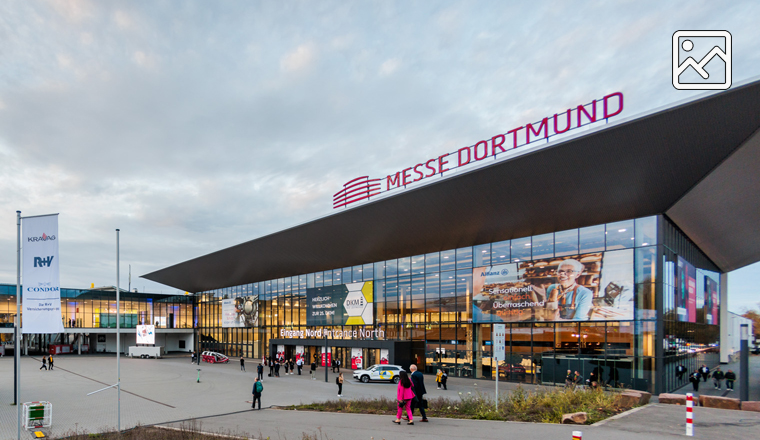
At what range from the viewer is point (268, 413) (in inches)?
754

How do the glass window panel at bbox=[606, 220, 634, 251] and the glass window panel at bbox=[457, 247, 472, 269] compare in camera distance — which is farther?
the glass window panel at bbox=[457, 247, 472, 269]

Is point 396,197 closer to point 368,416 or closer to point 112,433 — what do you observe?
point 368,416

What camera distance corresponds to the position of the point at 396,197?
30672mm

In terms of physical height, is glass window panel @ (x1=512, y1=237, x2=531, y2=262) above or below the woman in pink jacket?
above

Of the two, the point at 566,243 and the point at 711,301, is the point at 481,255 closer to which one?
the point at 566,243

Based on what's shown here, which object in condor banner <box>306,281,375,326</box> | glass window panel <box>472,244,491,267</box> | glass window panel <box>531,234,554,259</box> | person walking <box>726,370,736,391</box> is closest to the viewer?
person walking <box>726,370,736,391</box>

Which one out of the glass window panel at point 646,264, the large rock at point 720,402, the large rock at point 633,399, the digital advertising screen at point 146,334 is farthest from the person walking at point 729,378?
the digital advertising screen at point 146,334

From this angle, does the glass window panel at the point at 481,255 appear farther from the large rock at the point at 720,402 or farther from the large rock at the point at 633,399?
the large rock at the point at 720,402

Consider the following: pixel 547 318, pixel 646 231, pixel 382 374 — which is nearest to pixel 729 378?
pixel 646 231

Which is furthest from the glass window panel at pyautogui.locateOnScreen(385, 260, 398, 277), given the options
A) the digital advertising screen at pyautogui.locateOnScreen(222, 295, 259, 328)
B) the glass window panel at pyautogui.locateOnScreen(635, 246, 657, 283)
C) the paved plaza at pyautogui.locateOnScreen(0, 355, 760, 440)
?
the digital advertising screen at pyautogui.locateOnScreen(222, 295, 259, 328)

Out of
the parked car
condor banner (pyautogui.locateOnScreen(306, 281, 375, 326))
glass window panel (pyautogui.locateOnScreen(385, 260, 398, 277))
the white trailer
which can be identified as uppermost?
glass window panel (pyautogui.locateOnScreen(385, 260, 398, 277))

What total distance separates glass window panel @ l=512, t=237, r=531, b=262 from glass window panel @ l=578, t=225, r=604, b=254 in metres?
3.35

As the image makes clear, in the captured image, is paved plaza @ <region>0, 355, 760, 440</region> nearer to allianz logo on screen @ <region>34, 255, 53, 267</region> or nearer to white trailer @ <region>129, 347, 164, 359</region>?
allianz logo on screen @ <region>34, 255, 53, 267</region>

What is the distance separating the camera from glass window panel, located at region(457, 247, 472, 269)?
3388cm
